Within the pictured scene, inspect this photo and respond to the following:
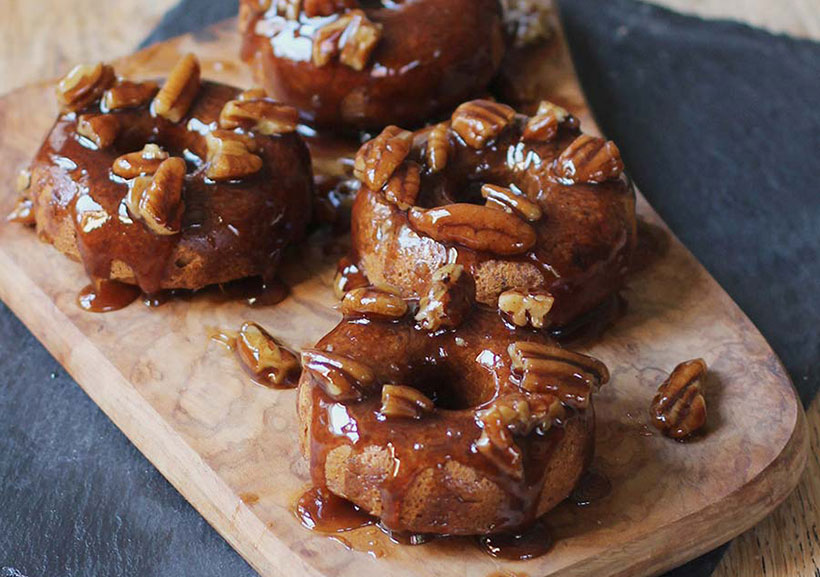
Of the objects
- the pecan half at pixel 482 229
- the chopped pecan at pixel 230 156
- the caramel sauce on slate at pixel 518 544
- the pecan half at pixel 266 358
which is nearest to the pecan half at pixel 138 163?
the chopped pecan at pixel 230 156

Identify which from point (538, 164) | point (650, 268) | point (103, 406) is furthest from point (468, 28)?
point (103, 406)

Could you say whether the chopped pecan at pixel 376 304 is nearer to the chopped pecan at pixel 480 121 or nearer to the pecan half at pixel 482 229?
the pecan half at pixel 482 229

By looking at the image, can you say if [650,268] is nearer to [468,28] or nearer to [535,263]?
[535,263]

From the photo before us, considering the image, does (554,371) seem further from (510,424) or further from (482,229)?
(482,229)

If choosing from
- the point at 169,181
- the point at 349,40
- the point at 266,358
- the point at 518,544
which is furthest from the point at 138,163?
the point at 518,544

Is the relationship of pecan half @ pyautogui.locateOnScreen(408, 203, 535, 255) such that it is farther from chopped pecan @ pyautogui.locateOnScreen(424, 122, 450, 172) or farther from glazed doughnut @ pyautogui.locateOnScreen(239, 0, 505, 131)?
glazed doughnut @ pyautogui.locateOnScreen(239, 0, 505, 131)

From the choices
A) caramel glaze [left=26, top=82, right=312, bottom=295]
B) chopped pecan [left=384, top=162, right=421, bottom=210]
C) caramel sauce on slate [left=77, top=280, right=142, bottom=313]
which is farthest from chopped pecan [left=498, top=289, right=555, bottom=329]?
caramel sauce on slate [left=77, top=280, right=142, bottom=313]

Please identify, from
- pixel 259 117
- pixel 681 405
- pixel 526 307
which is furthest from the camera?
pixel 259 117
